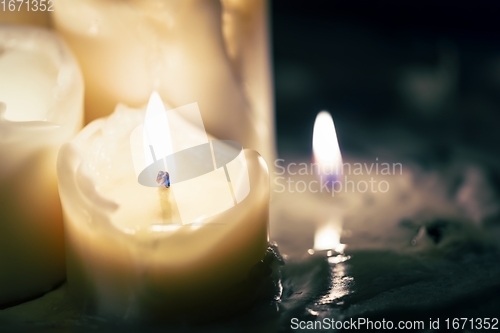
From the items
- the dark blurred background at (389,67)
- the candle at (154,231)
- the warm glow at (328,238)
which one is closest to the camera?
the candle at (154,231)

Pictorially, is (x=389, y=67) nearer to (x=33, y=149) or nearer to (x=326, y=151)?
(x=326, y=151)

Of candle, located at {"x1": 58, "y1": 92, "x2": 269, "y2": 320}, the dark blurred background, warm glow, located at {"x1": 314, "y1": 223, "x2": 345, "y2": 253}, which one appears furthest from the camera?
the dark blurred background

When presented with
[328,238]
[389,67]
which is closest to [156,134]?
[328,238]

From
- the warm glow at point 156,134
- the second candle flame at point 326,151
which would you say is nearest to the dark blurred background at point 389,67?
the second candle flame at point 326,151

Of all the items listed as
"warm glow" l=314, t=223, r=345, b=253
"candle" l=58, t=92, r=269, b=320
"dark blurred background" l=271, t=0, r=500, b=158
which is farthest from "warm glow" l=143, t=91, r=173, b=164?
"dark blurred background" l=271, t=0, r=500, b=158

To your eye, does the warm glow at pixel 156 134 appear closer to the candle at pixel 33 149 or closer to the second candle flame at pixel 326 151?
the candle at pixel 33 149

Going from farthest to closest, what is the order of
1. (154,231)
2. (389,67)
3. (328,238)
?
1. (389,67)
2. (328,238)
3. (154,231)

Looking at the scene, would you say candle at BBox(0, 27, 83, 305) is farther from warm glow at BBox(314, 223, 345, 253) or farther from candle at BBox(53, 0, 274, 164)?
warm glow at BBox(314, 223, 345, 253)
